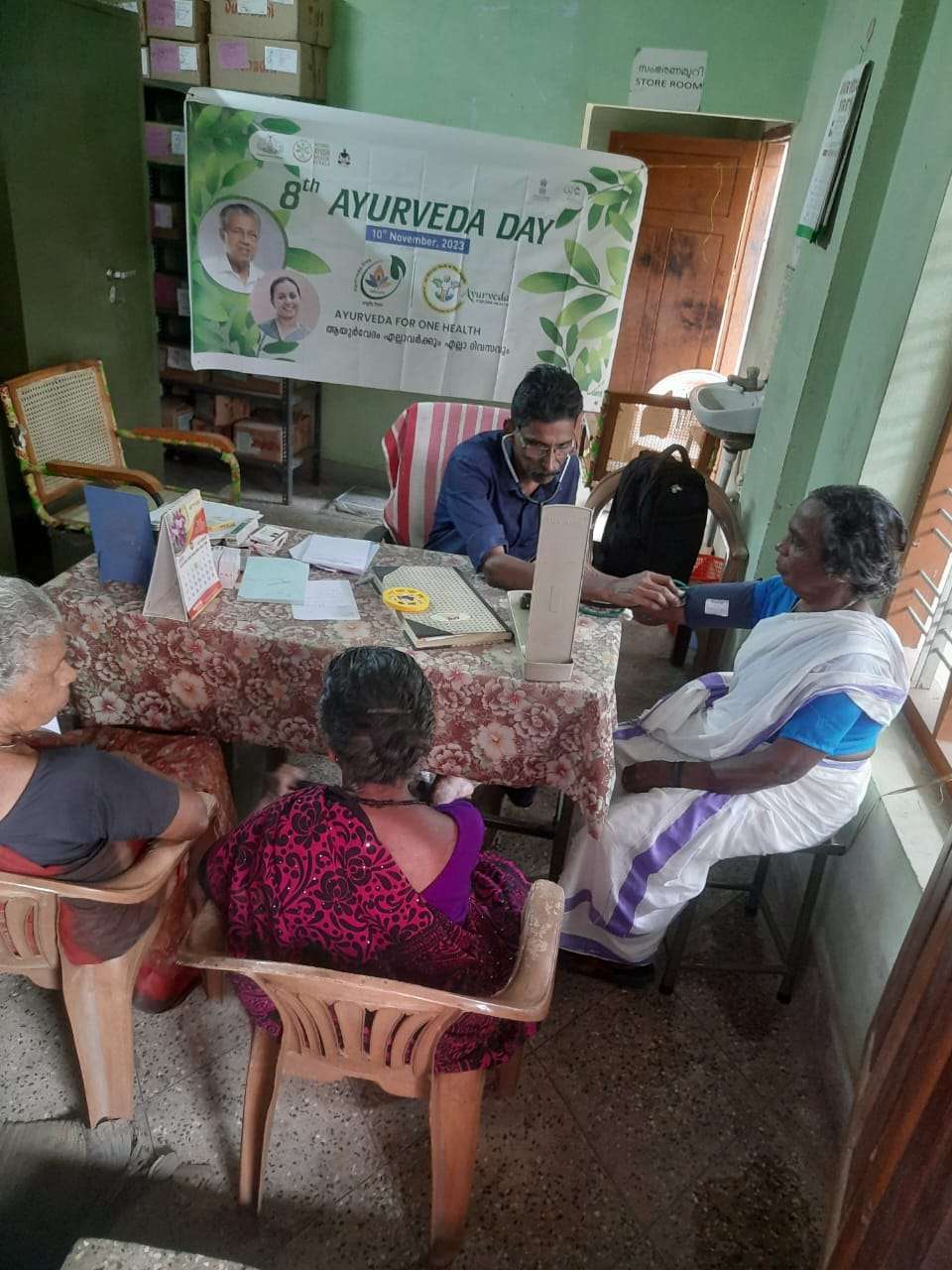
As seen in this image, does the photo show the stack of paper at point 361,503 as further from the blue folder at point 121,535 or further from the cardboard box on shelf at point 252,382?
the blue folder at point 121,535

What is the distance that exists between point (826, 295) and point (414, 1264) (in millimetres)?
2681

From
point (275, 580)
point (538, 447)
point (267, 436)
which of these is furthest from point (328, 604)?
point (267, 436)

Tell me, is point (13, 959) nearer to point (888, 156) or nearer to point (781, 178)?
point (888, 156)

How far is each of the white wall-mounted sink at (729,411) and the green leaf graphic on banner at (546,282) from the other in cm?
79

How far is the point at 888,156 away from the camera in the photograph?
2352 millimetres

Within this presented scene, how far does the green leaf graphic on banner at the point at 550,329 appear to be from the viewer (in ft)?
12.6

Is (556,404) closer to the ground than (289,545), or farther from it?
farther from it

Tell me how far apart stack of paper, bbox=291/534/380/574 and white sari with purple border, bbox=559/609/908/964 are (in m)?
0.86

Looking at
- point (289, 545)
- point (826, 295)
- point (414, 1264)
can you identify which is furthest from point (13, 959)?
point (826, 295)

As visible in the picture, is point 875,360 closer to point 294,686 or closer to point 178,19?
point 294,686

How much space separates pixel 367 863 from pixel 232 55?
14.2 ft

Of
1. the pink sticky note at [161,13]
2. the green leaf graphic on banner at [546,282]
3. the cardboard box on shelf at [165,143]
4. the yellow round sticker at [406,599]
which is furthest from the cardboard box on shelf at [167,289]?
the yellow round sticker at [406,599]

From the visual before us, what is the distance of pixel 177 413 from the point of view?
4707 mm

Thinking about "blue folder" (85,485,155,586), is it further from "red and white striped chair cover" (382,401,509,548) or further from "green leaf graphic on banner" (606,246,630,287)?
"green leaf graphic on banner" (606,246,630,287)
